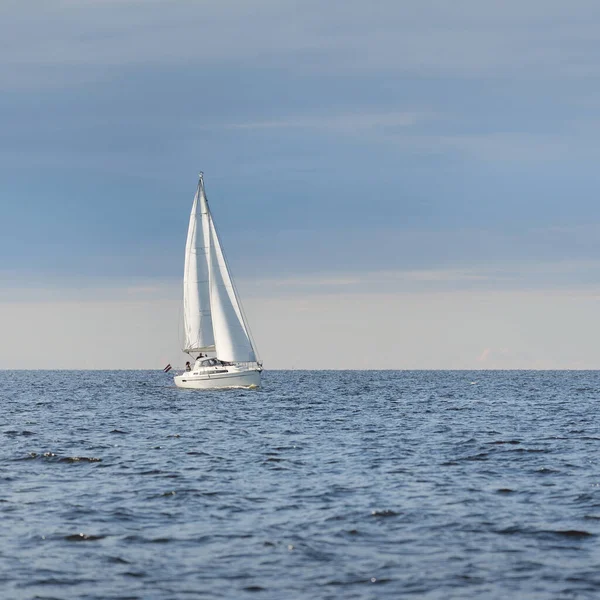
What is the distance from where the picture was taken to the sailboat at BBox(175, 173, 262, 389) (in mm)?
83750

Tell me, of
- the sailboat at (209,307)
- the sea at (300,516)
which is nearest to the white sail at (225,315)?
the sailboat at (209,307)

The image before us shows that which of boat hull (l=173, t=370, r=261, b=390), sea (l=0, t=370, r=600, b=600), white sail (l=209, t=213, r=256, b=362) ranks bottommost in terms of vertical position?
sea (l=0, t=370, r=600, b=600)

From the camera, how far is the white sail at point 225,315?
83.8m

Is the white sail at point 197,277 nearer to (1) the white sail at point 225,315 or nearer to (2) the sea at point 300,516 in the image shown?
(1) the white sail at point 225,315

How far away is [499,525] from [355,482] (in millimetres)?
6759

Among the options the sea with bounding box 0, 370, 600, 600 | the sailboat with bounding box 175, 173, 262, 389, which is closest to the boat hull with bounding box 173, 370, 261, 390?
the sailboat with bounding box 175, 173, 262, 389

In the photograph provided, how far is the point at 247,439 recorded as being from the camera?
40188mm

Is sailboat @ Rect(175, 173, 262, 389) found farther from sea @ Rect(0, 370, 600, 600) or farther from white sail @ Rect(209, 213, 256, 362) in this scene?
sea @ Rect(0, 370, 600, 600)

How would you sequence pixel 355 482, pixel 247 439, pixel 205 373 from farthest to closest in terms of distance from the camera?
pixel 205 373, pixel 247 439, pixel 355 482

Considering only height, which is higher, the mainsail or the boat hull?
the mainsail

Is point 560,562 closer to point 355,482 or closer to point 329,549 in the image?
point 329,549

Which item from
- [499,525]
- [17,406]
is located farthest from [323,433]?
[17,406]

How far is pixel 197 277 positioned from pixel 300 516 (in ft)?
216

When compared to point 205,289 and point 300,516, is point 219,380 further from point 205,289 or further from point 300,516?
point 300,516
